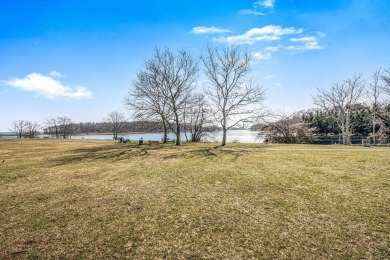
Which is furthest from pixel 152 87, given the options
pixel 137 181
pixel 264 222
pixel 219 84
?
pixel 264 222

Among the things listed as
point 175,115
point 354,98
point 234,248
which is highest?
point 354,98

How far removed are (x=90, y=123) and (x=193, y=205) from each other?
200 metres

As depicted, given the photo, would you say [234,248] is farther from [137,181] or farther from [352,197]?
[137,181]

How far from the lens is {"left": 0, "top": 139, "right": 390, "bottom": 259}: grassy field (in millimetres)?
3928

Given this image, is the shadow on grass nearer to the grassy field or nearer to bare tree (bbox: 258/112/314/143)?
the grassy field

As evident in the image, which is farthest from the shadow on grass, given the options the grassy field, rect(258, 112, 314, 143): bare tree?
rect(258, 112, 314, 143): bare tree

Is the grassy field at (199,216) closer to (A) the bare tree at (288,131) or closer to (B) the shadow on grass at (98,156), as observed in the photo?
(B) the shadow on grass at (98,156)

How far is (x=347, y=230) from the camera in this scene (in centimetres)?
450

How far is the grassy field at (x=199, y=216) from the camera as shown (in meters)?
3.93

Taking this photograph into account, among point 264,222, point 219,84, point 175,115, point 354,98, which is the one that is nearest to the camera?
point 264,222

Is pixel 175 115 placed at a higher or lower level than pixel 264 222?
higher

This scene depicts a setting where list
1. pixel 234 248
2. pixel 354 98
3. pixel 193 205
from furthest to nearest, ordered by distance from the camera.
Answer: pixel 354 98
pixel 193 205
pixel 234 248

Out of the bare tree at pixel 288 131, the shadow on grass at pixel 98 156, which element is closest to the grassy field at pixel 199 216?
the shadow on grass at pixel 98 156

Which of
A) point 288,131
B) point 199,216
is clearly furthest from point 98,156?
point 288,131
